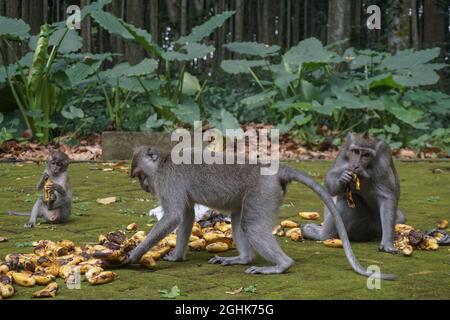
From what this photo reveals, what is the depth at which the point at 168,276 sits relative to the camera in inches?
163

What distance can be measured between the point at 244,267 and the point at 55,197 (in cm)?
199

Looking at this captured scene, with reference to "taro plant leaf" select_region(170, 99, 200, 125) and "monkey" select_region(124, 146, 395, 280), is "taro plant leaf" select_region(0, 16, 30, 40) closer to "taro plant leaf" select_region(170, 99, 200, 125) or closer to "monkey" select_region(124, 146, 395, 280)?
"taro plant leaf" select_region(170, 99, 200, 125)

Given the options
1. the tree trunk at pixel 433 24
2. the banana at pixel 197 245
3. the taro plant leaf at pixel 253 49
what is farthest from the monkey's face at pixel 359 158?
the tree trunk at pixel 433 24

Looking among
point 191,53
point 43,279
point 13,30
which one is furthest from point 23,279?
point 191,53

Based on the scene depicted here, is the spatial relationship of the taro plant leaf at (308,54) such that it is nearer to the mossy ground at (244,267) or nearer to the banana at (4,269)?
the mossy ground at (244,267)

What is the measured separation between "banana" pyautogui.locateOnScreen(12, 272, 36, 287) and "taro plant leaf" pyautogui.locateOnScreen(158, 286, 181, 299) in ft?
2.13

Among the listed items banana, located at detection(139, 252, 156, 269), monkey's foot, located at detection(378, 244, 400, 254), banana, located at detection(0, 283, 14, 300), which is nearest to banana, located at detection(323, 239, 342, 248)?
monkey's foot, located at detection(378, 244, 400, 254)

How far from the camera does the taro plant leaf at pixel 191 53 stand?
11.0 metres

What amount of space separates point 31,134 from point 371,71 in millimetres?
5471

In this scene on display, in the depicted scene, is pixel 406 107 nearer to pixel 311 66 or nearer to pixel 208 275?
pixel 311 66

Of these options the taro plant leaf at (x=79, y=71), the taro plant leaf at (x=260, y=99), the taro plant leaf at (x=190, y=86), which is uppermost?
the taro plant leaf at (x=79, y=71)

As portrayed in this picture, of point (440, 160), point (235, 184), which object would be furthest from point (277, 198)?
point (440, 160)

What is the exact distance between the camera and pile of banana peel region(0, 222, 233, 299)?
3863 millimetres

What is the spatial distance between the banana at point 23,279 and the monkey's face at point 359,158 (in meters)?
2.17
